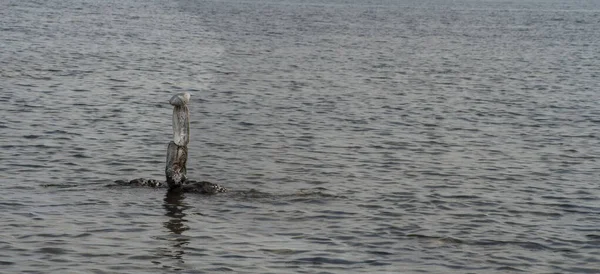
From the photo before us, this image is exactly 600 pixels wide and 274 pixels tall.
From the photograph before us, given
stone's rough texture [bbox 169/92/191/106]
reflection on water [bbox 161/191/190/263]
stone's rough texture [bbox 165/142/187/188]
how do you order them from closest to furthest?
reflection on water [bbox 161/191/190/263], stone's rough texture [bbox 169/92/191/106], stone's rough texture [bbox 165/142/187/188]

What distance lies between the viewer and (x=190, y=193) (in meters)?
26.6

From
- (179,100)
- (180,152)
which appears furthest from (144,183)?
(179,100)

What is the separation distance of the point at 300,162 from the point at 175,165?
21.6 feet

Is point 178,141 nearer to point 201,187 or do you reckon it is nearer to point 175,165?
point 175,165

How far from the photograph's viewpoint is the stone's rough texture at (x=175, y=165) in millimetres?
26203

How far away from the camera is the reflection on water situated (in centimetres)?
2156

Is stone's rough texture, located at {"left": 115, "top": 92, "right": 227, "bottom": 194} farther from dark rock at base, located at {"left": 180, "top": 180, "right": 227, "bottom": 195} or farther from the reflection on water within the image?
the reflection on water

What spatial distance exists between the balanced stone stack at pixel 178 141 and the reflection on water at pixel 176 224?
1.52ft

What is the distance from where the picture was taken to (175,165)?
2634 cm

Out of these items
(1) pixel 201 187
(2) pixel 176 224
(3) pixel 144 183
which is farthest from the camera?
(3) pixel 144 183

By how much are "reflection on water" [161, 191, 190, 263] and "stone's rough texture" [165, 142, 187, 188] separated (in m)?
0.28

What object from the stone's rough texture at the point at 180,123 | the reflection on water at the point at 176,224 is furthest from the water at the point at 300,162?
the stone's rough texture at the point at 180,123

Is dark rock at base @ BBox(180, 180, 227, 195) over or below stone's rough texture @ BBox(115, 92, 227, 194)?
below

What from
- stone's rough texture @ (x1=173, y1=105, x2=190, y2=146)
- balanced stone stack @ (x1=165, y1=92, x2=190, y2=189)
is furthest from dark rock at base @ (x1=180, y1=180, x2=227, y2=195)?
stone's rough texture @ (x1=173, y1=105, x2=190, y2=146)
